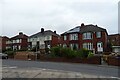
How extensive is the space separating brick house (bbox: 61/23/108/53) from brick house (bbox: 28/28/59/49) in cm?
1391

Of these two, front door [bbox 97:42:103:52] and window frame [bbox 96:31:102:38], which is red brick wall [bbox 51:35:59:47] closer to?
window frame [bbox 96:31:102:38]

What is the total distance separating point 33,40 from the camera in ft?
336

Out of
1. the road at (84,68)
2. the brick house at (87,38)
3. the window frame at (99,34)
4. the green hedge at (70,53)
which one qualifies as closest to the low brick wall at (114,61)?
the green hedge at (70,53)

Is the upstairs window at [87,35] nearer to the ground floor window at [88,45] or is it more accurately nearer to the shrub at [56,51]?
the ground floor window at [88,45]

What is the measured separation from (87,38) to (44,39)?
26.7 meters

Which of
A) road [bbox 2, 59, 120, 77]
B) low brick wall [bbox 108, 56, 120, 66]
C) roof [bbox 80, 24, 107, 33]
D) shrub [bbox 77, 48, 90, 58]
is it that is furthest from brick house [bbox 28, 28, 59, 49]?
road [bbox 2, 59, 120, 77]

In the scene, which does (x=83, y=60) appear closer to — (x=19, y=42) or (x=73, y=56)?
(x=73, y=56)

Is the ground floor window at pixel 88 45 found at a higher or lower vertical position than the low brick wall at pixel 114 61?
higher

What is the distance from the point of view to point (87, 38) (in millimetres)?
73000

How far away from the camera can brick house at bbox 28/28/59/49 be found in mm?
94075

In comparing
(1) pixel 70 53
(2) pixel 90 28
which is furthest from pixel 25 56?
(2) pixel 90 28

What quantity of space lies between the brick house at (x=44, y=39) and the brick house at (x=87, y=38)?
1391cm

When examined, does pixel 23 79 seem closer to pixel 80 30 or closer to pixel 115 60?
pixel 115 60

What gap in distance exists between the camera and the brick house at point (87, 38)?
70000 millimetres
